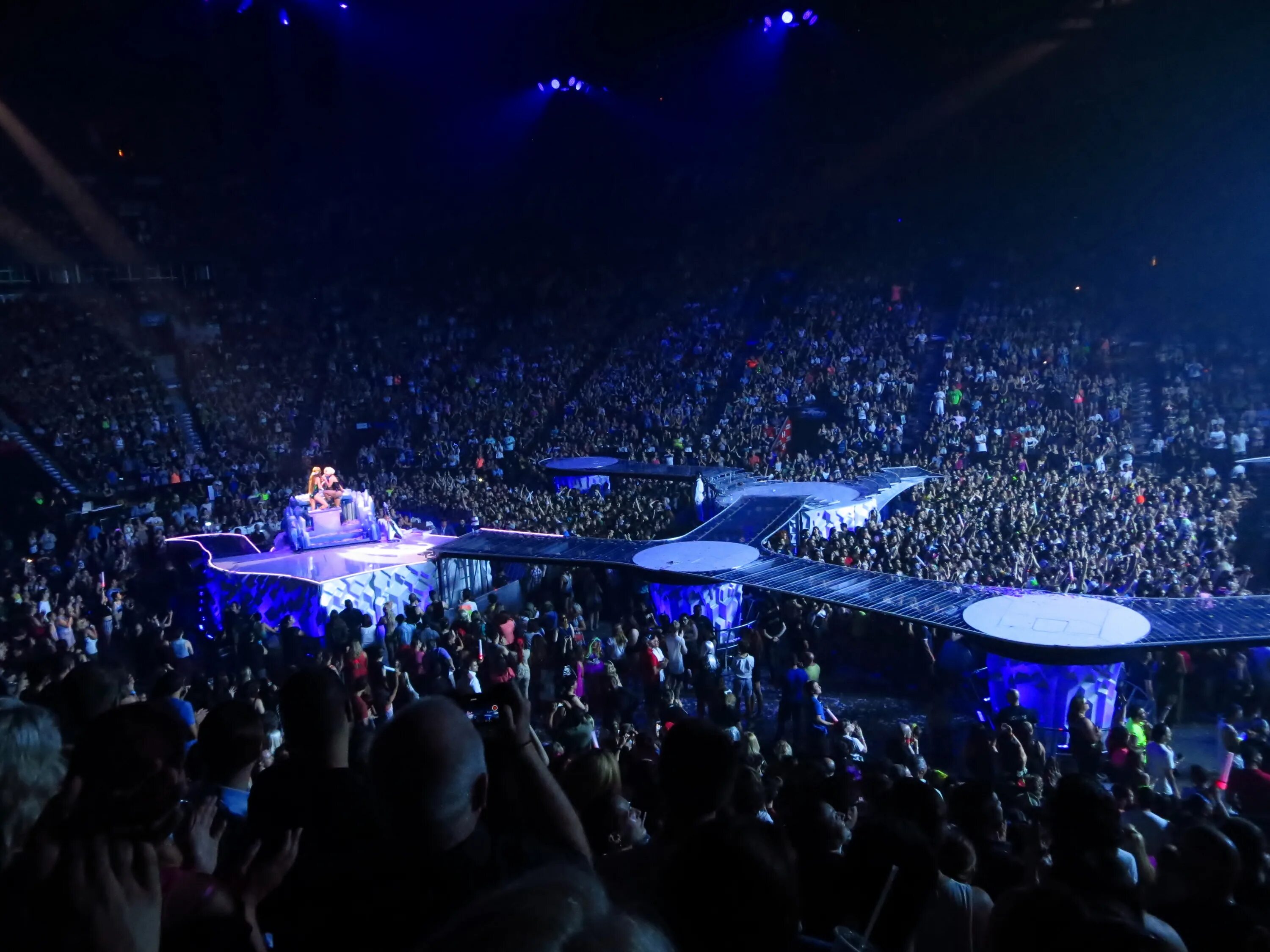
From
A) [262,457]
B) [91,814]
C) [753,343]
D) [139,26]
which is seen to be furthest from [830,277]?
[91,814]

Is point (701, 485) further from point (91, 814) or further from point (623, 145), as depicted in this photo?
point (623, 145)

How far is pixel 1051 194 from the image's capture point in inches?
1078

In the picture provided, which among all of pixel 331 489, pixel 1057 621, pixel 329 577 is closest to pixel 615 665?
pixel 1057 621

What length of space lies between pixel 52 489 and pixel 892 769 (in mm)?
19927

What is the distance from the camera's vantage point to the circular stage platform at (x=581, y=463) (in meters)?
19.7

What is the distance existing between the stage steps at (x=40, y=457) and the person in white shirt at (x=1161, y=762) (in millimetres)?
20338

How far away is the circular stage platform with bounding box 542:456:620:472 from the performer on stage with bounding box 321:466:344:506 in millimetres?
5157

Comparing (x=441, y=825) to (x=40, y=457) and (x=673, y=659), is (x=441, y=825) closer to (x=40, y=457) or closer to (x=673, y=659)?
(x=673, y=659)

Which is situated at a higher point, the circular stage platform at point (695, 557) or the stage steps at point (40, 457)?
the stage steps at point (40, 457)

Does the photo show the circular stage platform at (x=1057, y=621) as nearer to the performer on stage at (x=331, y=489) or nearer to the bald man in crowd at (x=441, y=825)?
the bald man in crowd at (x=441, y=825)

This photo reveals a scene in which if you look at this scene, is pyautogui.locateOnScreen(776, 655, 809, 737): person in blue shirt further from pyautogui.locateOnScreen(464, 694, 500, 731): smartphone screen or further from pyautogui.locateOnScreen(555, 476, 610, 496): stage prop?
pyautogui.locateOnScreen(555, 476, 610, 496): stage prop

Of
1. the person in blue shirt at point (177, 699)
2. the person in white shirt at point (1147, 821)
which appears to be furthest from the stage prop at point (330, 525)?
the person in white shirt at point (1147, 821)

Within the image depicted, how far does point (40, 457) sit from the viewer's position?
65.1 feet

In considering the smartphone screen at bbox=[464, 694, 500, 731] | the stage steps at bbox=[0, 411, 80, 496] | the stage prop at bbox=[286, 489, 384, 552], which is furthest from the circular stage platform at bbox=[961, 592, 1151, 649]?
the stage steps at bbox=[0, 411, 80, 496]
